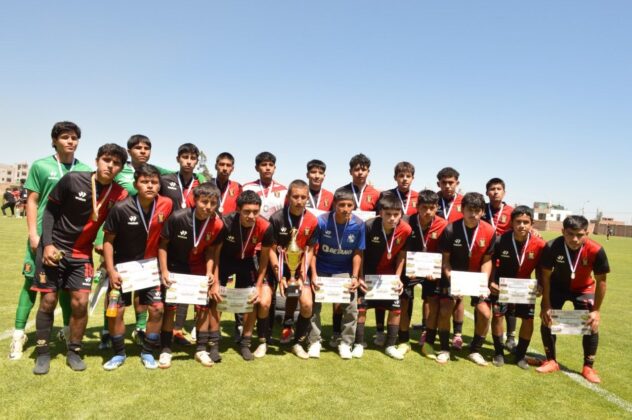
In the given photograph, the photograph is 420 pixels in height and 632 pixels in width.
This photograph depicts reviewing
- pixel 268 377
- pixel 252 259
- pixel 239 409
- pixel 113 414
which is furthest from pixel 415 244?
pixel 113 414

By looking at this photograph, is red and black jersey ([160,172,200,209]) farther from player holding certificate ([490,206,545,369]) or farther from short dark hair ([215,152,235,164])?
player holding certificate ([490,206,545,369])

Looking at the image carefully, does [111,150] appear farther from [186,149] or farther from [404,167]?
[404,167]

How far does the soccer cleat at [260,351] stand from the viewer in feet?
16.0

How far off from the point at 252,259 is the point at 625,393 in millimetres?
4463

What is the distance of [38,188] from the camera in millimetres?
4441

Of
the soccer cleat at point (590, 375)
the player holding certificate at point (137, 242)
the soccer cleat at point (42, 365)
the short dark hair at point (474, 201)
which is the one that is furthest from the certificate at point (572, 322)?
the soccer cleat at point (42, 365)

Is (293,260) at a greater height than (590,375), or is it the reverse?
(293,260)

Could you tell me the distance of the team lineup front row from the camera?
4297 mm

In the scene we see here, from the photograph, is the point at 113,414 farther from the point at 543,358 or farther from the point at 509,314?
the point at 543,358

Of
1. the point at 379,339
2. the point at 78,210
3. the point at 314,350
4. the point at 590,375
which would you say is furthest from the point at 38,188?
the point at 590,375

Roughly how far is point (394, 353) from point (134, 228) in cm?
A: 348

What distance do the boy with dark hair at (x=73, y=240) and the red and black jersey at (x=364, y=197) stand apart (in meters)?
3.33

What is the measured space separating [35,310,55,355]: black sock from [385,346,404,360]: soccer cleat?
154 inches

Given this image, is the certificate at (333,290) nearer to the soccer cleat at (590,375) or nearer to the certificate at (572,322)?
the certificate at (572,322)
